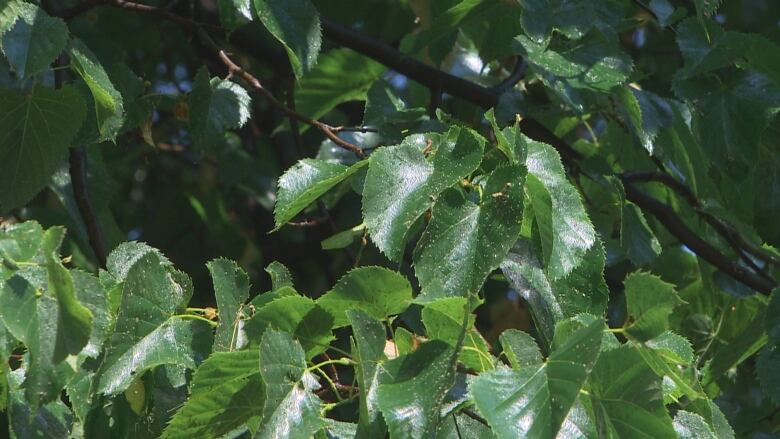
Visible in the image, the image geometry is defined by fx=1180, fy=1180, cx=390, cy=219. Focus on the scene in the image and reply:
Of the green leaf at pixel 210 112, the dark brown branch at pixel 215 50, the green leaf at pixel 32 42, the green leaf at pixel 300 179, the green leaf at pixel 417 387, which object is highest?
the green leaf at pixel 32 42

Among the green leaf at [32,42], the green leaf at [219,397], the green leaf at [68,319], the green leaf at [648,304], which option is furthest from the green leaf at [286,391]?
the green leaf at [32,42]

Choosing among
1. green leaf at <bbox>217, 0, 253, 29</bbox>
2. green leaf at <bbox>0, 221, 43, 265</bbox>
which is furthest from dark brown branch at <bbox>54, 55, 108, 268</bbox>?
green leaf at <bbox>0, 221, 43, 265</bbox>

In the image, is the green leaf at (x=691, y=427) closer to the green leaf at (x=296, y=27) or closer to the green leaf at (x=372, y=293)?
the green leaf at (x=372, y=293)

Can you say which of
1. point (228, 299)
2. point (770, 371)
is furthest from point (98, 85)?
point (770, 371)

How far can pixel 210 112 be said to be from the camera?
Result: 5.21ft

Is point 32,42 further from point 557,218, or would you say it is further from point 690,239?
point 690,239

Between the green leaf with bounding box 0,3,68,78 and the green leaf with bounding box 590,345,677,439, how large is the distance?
0.64m

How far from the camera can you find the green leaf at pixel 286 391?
0.94 metres

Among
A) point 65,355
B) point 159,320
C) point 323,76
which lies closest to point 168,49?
point 323,76

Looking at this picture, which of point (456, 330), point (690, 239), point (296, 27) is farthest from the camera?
point (690, 239)

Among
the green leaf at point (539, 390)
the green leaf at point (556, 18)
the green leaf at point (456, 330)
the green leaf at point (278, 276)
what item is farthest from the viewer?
the green leaf at point (556, 18)

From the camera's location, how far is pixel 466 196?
3.42 feet

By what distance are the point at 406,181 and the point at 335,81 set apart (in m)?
0.80

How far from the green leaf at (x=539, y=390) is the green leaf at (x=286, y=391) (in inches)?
5.8
